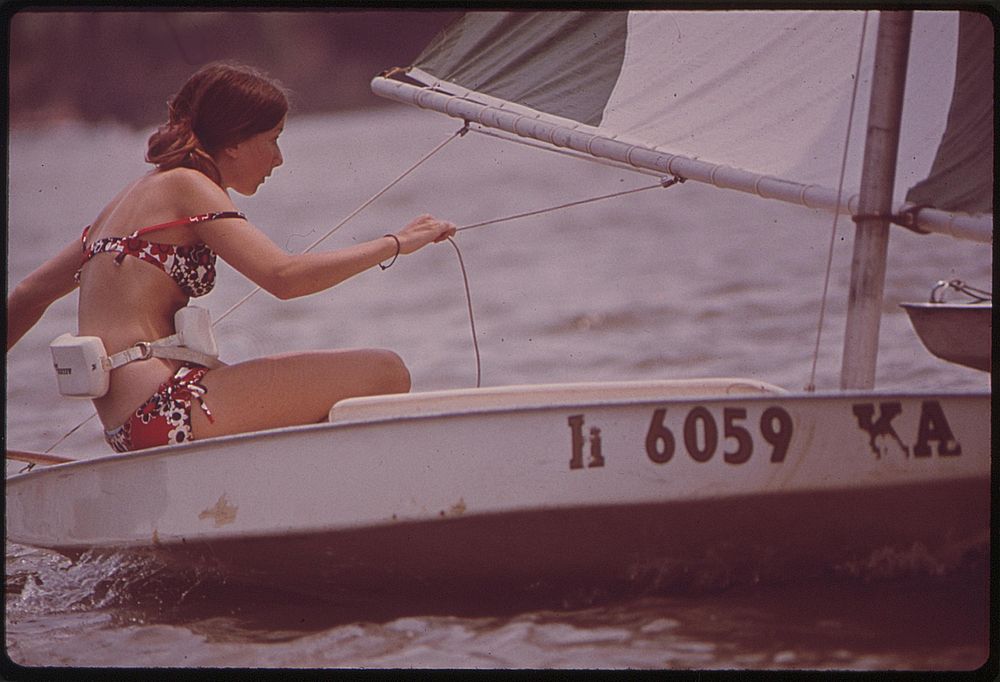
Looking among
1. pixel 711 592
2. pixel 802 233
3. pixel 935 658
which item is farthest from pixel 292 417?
pixel 802 233

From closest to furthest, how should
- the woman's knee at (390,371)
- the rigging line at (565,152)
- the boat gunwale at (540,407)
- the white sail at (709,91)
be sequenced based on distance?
the boat gunwale at (540,407), the woman's knee at (390,371), the white sail at (709,91), the rigging line at (565,152)

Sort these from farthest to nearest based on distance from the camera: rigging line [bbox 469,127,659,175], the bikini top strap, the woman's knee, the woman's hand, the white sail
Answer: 1. rigging line [bbox 469,127,659,175]
2. the white sail
3. the woman's knee
4. the woman's hand
5. the bikini top strap

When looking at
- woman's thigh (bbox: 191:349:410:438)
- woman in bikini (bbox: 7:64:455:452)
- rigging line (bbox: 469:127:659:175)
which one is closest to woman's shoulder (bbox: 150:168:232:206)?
woman in bikini (bbox: 7:64:455:452)

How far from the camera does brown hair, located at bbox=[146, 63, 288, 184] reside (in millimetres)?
2965

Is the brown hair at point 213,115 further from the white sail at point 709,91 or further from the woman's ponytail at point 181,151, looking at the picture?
the white sail at point 709,91

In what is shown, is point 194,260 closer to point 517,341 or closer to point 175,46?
point 175,46

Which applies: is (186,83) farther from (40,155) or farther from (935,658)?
(935,658)

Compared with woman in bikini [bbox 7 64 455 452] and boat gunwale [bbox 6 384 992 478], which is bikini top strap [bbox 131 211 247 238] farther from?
boat gunwale [bbox 6 384 992 478]

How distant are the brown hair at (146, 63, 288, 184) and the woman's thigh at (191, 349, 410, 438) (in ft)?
1.31

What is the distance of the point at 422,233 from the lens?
3070 mm

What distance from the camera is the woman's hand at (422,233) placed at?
3.04 m

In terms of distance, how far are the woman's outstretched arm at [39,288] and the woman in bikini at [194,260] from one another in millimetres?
147

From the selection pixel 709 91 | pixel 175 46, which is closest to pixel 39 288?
pixel 175 46

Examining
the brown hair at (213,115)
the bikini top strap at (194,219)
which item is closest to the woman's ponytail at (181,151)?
the brown hair at (213,115)
